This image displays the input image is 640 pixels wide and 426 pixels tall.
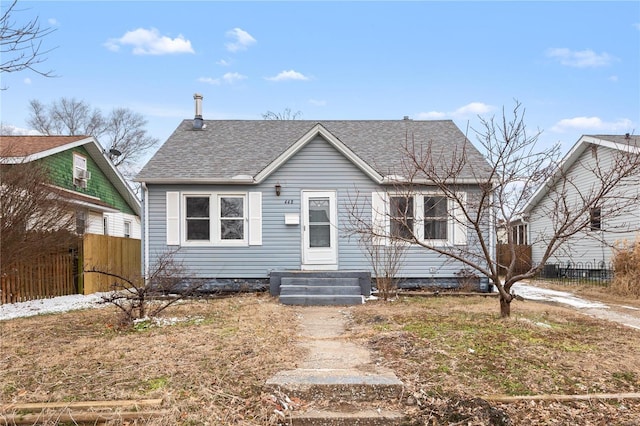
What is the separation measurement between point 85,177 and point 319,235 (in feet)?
36.5

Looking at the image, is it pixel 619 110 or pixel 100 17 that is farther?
pixel 619 110

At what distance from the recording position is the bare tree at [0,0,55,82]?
13.9 ft

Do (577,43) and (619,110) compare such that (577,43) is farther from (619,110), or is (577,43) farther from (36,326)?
(36,326)

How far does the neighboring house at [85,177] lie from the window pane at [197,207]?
3.77m

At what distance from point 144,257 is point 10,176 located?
12.0 ft

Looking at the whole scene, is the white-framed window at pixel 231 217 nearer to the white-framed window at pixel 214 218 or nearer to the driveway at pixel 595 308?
the white-framed window at pixel 214 218

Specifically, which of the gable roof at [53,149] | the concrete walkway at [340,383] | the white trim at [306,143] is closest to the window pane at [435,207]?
the white trim at [306,143]

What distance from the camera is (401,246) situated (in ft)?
33.1

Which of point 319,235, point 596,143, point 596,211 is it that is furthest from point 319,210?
point 596,143

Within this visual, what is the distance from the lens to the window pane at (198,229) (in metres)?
11.0

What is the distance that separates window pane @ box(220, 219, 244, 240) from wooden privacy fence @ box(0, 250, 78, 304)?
4251 mm

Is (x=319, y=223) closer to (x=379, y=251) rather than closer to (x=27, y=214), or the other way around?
(x=379, y=251)

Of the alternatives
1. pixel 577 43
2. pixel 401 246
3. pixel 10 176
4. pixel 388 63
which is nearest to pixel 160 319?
pixel 10 176

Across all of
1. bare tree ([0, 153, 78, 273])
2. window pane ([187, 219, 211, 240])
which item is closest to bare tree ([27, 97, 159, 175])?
window pane ([187, 219, 211, 240])
